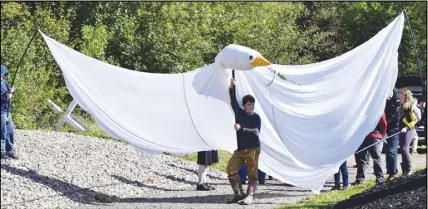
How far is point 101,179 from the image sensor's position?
13.7 metres

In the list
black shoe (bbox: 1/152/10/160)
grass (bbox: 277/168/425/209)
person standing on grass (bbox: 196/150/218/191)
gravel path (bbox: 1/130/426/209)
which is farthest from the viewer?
person standing on grass (bbox: 196/150/218/191)

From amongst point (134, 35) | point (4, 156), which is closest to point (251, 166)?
point (4, 156)

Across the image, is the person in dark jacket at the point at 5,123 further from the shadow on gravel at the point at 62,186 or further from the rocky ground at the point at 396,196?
the rocky ground at the point at 396,196

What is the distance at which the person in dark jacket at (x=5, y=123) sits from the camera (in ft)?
43.2

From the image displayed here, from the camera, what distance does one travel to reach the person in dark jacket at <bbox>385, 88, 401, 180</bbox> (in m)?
13.8

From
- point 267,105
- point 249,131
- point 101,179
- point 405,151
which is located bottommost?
point 101,179

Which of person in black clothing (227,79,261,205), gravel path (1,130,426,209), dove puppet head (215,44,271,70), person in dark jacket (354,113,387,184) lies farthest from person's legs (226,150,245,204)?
person in dark jacket (354,113,387,184)

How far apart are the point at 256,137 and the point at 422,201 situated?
115 inches

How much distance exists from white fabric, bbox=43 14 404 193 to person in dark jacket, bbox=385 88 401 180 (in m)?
1.51

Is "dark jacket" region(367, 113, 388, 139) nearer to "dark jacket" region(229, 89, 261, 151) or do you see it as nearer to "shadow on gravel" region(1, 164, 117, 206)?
"dark jacket" region(229, 89, 261, 151)

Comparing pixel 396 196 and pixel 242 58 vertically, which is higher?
pixel 242 58

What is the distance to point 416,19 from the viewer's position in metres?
33.2

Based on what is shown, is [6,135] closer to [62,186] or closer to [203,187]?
[62,186]

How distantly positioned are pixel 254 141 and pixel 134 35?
1402 cm
